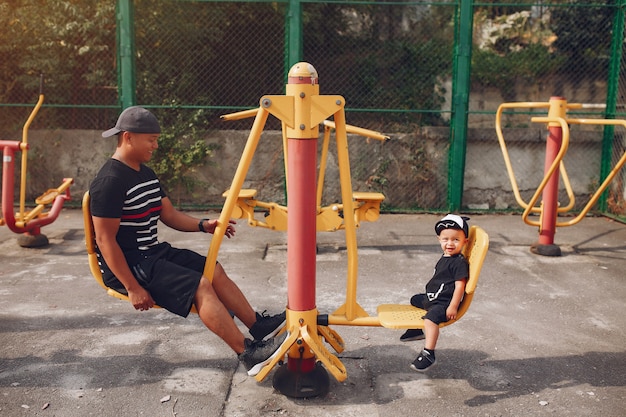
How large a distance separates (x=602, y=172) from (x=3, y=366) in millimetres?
6652

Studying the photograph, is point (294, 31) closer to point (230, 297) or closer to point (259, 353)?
point (230, 297)

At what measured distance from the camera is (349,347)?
3.81m

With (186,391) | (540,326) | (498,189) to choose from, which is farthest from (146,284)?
(498,189)

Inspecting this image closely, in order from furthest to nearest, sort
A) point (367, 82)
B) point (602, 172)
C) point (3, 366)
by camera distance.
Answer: point (367, 82)
point (602, 172)
point (3, 366)

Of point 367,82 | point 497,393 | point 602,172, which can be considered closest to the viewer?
point 497,393

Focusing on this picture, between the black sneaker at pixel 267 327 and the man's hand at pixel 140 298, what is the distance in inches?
21.9

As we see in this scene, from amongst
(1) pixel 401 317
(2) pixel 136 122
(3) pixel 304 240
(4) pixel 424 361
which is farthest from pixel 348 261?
(2) pixel 136 122

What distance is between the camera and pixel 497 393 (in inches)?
129

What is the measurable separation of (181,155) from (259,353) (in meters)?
5.16

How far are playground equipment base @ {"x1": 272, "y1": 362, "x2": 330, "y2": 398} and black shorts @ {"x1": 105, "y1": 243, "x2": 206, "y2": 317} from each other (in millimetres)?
528

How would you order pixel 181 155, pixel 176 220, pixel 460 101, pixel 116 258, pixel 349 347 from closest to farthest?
pixel 116 258
pixel 176 220
pixel 349 347
pixel 460 101
pixel 181 155

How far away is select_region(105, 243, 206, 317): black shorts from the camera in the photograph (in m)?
3.13

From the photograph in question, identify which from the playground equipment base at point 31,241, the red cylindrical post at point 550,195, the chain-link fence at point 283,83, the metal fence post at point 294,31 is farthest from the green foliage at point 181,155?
the red cylindrical post at point 550,195

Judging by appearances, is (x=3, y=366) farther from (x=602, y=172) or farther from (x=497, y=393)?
(x=602, y=172)
